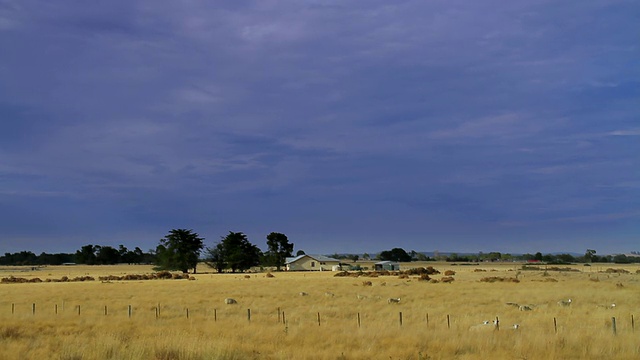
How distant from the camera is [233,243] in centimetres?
13125

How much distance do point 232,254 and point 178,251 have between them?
13381 millimetres

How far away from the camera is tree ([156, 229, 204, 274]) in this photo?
389 ft

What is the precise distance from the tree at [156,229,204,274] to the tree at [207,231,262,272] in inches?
379

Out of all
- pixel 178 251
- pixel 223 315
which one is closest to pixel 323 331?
pixel 223 315

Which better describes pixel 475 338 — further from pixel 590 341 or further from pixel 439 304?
pixel 439 304

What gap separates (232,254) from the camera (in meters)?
128

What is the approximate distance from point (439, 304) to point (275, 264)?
108406mm

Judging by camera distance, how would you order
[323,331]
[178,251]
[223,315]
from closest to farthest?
[323,331]
[223,315]
[178,251]

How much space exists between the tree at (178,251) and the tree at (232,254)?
962cm

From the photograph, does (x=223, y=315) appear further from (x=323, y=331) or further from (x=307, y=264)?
(x=307, y=264)

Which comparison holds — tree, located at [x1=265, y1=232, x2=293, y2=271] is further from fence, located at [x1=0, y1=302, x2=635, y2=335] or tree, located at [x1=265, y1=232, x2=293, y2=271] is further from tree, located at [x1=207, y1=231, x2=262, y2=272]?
fence, located at [x1=0, y1=302, x2=635, y2=335]

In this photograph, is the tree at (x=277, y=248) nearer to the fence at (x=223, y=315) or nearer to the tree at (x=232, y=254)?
the tree at (x=232, y=254)

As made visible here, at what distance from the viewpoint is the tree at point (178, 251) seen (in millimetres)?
118562

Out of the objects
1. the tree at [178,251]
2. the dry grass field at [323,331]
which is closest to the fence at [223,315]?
the dry grass field at [323,331]
